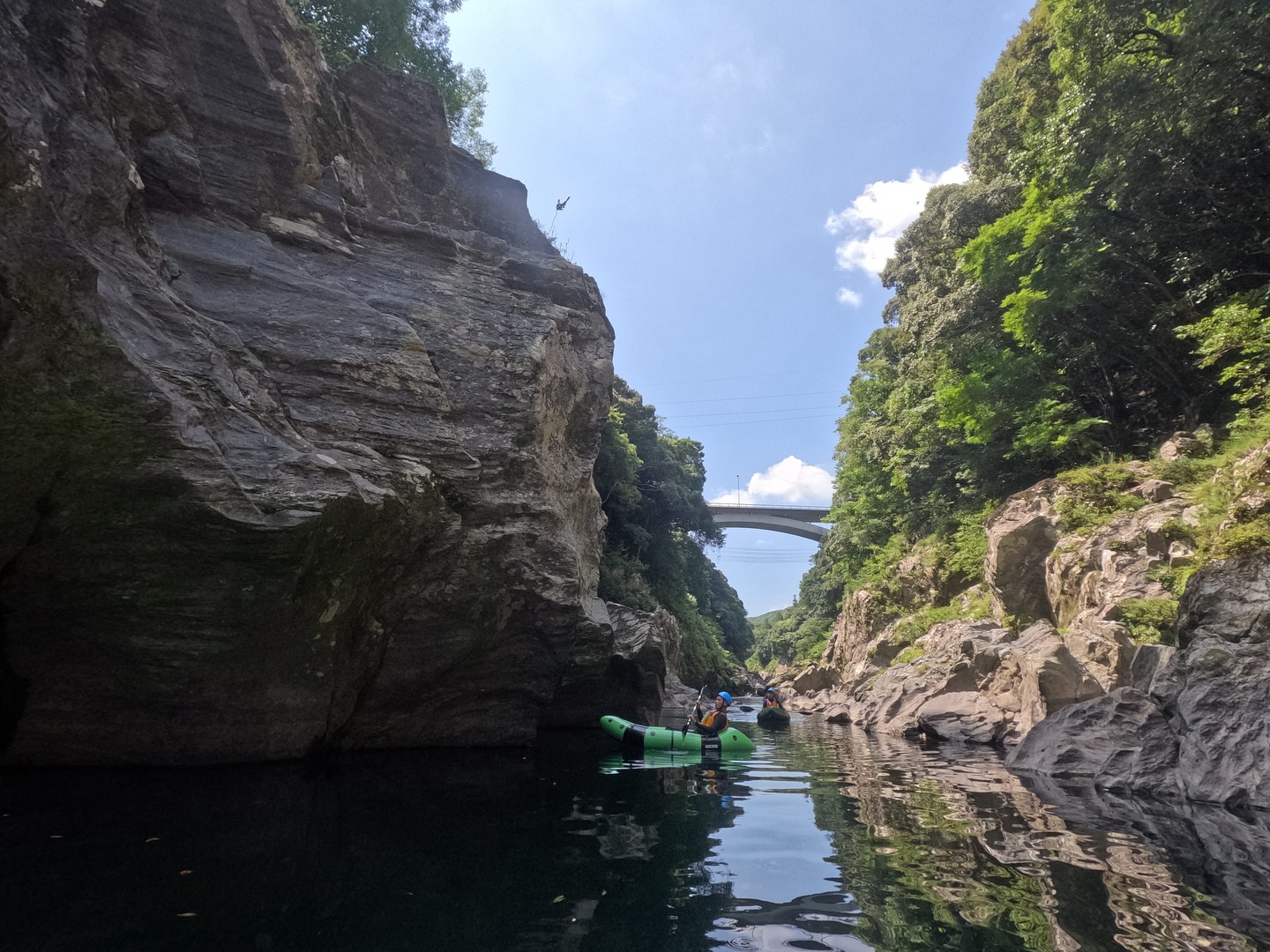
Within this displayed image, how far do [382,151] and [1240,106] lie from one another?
15518 mm

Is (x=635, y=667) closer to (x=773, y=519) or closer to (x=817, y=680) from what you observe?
(x=817, y=680)

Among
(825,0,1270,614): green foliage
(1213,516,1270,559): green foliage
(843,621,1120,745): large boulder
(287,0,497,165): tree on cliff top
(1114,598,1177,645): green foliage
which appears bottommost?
(843,621,1120,745): large boulder

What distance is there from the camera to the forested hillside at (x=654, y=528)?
935 inches

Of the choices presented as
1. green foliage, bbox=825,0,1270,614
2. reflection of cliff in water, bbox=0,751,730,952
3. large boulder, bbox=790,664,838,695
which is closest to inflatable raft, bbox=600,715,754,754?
reflection of cliff in water, bbox=0,751,730,952

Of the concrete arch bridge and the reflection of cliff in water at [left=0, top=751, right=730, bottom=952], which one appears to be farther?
the concrete arch bridge

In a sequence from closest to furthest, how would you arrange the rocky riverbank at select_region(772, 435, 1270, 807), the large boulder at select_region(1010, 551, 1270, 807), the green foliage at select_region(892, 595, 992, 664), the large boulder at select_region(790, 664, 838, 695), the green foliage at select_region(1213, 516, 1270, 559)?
the large boulder at select_region(1010, 551, 1270, 807)
the rocky riverbank at select_region(772, 435, 1270, 807)
the green foliage at select_region(1213, 516, 1270, 559)
the green foliage at select_region(892, 595, 992, 664)
the large boulder at select_region(790, 664, 838, 695)

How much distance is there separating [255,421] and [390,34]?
15990 millimetres

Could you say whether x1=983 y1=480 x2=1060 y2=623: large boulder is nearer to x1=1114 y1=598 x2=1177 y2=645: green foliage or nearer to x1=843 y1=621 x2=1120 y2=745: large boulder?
x1=843 y1=621 x2=1120 y2=745: large boulder

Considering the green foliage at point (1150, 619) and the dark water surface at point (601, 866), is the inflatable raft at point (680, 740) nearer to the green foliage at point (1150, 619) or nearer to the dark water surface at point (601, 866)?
the dark water surface at point (601, 866)

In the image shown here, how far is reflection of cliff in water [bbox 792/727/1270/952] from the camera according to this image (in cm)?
318

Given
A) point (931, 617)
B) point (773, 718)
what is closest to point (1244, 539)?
point (773, 718)

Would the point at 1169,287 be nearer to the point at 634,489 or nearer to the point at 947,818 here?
the point at 947,818

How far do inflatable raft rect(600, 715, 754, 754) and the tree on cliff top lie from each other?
1456cm

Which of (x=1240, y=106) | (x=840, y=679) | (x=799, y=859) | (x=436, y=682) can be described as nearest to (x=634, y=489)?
(x=840, y=679)
